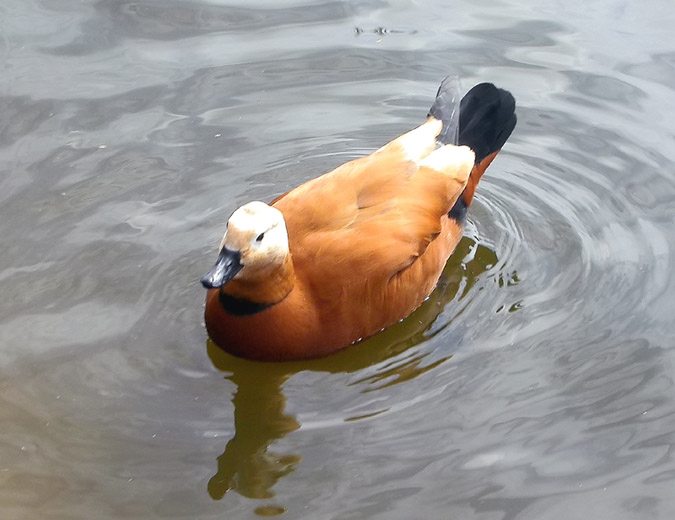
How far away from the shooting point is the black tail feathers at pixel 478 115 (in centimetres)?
624

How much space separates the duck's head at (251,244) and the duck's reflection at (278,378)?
0.53m

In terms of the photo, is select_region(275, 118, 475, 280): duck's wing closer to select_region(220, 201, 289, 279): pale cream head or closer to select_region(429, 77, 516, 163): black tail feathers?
select_region(220, 201, 289, 279): pale cream head

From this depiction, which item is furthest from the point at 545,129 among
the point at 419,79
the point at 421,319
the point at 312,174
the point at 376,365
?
the point at 376,365

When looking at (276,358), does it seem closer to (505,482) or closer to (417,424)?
(417,424)

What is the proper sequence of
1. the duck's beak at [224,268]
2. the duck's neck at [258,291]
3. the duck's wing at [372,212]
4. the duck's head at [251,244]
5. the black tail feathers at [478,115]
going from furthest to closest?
1. the black tail feathers at [478,115]
2. the duck's wing at [372,212]
3. the duck's neck at [258,291]
4. the duck's head at [251,244]
5. the duck's beak at [224,268]

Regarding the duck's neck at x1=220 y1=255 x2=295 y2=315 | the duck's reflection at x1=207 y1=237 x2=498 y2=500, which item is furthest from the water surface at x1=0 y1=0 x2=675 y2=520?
the duck's neck at x1=220 y1=255 x2=295 y2=315

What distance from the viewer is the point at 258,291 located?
203 inches

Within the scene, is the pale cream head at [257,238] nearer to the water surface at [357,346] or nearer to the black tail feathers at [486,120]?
the water surface at [357,346]

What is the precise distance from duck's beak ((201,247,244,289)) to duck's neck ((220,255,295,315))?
0.79 ft

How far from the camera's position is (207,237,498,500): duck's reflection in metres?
4.75

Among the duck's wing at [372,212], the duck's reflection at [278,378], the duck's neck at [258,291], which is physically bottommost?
the duck's reflection at [278,378]

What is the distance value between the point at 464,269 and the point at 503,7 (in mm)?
2864

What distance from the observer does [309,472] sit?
186 inches

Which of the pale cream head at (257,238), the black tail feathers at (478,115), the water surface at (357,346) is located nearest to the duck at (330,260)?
the pale cream head at (257,238)
